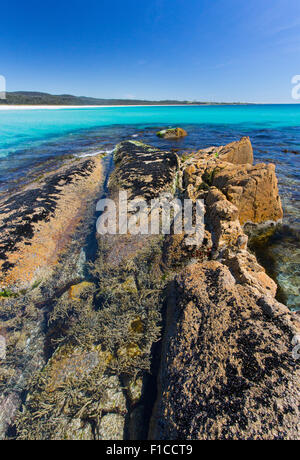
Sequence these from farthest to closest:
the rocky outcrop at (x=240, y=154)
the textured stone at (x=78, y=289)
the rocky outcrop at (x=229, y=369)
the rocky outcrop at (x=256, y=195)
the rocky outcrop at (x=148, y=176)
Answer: the rocky outcrop at (x=240, y=154) → the rocky outcrop at (x=148, y=176) → the rocky outcrop at (x=256, y=195) → the textured stone at (x=78, y=289) → the rocky outcrop at (x=229, y=369)

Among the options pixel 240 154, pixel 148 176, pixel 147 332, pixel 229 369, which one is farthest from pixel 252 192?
pixel 240 154

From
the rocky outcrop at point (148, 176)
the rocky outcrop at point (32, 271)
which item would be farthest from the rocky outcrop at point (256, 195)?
the rocky outcrop at point (32, 271)

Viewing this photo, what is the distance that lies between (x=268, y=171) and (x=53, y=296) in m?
6.57

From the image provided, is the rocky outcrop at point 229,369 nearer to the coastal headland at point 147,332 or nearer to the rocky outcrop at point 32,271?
the coastal headland at point 147,332

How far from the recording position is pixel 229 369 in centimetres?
207

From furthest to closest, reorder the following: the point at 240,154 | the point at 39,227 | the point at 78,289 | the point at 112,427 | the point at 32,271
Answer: the point at 240,154 < the point at 39,227 < the point at 32,271 < the point at 78,289 < the point at 112,427

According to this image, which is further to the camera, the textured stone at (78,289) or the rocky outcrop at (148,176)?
the rocky outcrop at (148,176)

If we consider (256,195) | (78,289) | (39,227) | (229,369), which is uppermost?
(256,195)

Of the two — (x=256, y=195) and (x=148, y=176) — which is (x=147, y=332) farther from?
(x=148, y=176)

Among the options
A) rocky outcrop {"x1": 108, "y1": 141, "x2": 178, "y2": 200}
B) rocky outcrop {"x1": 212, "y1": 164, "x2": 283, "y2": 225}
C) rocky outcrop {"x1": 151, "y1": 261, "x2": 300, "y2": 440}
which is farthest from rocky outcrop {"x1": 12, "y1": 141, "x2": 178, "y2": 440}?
rocky outcrop {"x1": 212, "y1": 164, "x2": 283, "y2": 225}

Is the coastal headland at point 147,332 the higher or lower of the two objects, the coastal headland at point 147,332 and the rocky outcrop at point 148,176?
the lower

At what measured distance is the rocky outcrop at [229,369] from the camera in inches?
67.4

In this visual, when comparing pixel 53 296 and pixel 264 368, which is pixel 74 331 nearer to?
pixel 53 296

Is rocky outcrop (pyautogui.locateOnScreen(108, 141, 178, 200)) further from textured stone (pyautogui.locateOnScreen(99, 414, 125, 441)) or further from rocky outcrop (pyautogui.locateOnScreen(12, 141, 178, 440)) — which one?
textured stone (pyautogui.locateOnScreen(99, 414, 125, 441))
